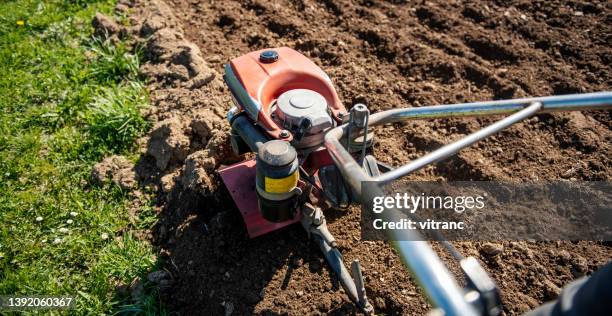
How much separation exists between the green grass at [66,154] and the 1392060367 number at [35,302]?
29mm

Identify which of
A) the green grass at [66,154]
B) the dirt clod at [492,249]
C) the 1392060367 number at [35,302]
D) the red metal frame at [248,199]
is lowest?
the 1392060367 number at [35,302]

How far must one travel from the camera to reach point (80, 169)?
329 centimetres

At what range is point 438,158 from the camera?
1589mm

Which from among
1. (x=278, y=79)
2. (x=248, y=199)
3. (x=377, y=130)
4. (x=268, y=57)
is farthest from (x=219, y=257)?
(x=377, y=130)

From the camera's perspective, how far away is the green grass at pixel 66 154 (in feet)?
8.91

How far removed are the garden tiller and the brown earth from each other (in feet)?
0.70

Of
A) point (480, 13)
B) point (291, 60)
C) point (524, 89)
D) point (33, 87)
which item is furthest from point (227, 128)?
point (480, 13)

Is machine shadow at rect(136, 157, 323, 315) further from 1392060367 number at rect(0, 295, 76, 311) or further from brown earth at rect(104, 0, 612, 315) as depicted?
1392060367 number at rect(0, 295, 76, 311)

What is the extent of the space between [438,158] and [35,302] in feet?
7.52

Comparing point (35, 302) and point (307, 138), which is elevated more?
point (307, 138)

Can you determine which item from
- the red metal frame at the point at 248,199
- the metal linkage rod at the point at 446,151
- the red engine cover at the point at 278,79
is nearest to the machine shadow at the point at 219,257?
the red metal frame at the point at 248,199

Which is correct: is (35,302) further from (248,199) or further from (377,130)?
(377,130)

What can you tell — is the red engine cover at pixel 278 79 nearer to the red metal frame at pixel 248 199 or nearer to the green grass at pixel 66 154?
the red metal frame at pixel 248 199

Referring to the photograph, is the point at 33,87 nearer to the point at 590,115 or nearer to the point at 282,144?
the point at 282,144
